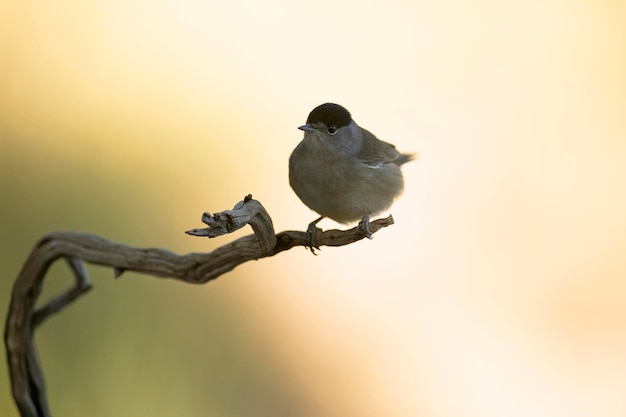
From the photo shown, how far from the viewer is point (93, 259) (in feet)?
2.95

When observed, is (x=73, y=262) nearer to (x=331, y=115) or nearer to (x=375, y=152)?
(x=331, y=115)

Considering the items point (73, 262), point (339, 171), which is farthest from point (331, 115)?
point (73, 262)

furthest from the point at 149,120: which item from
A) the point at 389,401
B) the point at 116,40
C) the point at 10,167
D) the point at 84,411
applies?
the point at 389,401

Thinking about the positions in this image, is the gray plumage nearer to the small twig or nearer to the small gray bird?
the small gray bird

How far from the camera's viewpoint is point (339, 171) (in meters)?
1.76

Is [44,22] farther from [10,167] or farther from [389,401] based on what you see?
[389,401]

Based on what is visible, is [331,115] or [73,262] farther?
[331,115]

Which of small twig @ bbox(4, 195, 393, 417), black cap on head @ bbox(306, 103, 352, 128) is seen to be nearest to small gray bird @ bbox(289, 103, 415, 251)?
black cap on head @ bbox(306, 103, 352, 128)

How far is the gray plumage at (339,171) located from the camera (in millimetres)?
1676

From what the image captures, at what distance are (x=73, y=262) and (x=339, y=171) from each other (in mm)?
899

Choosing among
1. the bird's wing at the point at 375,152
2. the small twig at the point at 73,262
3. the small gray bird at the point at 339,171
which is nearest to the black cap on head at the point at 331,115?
the small gray bird at the point at 339,171

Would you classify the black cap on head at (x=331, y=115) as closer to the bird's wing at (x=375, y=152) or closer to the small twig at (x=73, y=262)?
the bird's wing at (x=375, y=152)

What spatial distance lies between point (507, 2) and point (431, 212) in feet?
2.94

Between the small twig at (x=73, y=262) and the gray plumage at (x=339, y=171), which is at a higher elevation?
the gray plumage at (x=339, y=171)
